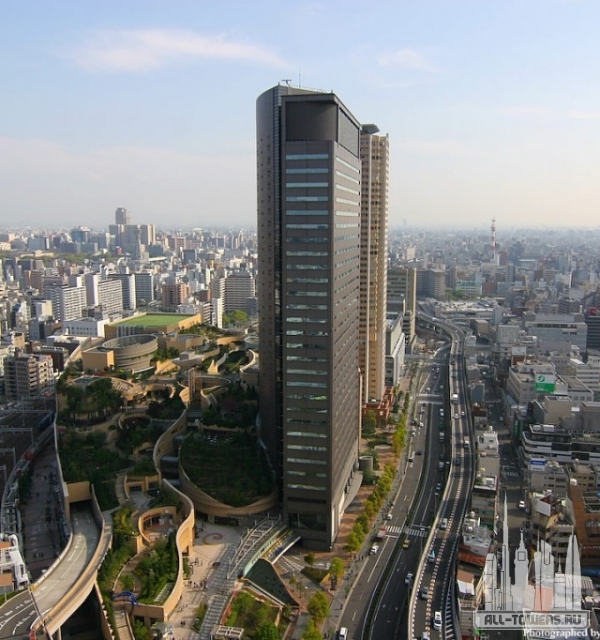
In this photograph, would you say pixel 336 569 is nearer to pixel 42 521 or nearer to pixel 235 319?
pixel 42 521

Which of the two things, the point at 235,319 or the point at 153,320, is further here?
the point at 235,319

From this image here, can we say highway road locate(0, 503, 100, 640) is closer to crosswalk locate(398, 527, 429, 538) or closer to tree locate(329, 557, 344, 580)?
tree locate(329, 557, 344, 580)

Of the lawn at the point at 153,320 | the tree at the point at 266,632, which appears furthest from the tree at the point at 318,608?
the lawn at the point at 153,320

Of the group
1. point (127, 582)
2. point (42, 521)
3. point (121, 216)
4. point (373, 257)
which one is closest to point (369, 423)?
point (373, 257)

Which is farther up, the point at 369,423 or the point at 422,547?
the point at 369,423

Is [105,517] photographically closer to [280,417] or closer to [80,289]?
[280,417]

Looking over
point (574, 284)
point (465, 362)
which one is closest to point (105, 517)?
point (465, 362)

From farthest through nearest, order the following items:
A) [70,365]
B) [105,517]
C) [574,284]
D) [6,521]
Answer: [574,284], [70,365], [6,521], [105,517]

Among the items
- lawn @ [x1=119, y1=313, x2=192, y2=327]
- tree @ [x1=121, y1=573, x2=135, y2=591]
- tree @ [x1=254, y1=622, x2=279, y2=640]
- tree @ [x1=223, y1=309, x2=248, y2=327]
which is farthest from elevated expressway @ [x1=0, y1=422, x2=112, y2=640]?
tree @ [x1=223, y1=309, x2=248, y2=327]

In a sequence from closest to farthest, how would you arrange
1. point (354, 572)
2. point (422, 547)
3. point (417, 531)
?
point (354, 572) < point (422, 547) < point (417, 531)
